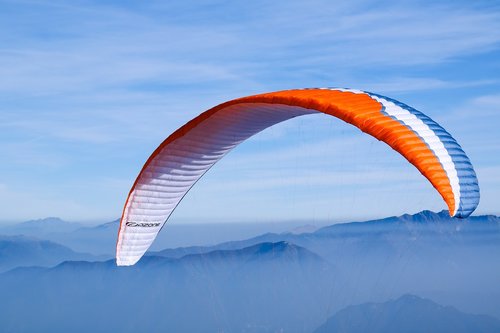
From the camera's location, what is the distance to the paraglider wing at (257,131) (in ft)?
60.3

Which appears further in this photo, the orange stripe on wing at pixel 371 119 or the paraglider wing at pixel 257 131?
the paraglider wing at pixel 257 131

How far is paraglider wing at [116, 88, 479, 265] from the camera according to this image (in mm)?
18391

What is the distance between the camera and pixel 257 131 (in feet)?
84.9

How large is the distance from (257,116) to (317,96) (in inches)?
134

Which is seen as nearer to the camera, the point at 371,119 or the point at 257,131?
the point at 371,119

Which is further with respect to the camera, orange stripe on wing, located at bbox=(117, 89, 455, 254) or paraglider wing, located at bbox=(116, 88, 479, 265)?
paraglider wing, located at bbox=(116, 88, 479, 265)

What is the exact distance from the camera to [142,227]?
2611 cm

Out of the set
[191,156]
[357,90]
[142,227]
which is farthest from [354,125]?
[142,227]

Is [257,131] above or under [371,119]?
above

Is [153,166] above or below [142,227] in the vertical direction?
above

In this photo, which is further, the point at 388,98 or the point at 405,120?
the point at 388,98

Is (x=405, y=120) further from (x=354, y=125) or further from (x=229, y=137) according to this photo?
(x=229, y=137)

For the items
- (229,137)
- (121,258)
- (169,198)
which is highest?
(229,137)

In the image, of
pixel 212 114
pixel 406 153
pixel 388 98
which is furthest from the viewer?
pixel 212 114
